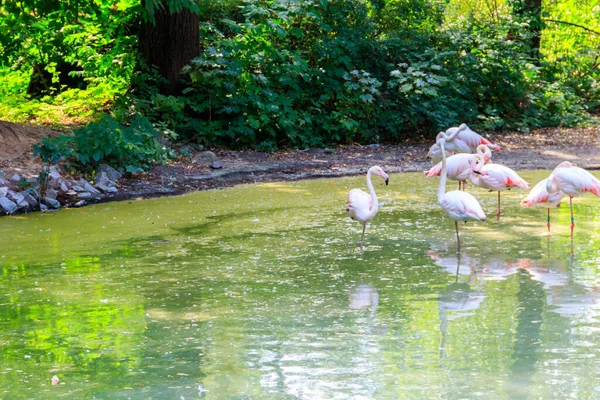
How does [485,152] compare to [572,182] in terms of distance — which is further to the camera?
[485,152]

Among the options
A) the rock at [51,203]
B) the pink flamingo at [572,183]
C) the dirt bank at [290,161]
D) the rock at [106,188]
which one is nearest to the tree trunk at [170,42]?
the dirt bank at [290,161]

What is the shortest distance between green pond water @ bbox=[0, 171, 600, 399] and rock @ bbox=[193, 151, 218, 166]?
3.55 meters

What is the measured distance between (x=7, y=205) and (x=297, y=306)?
5.71 m

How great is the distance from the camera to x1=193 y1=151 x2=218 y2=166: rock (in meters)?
14.1

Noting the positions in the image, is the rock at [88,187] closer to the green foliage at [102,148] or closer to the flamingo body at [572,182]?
the green foliage at [102,148]

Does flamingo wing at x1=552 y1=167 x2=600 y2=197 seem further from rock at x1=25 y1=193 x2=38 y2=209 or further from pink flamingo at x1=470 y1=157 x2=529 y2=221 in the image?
rock at x1=25 y1=193 x2=38 y2=209

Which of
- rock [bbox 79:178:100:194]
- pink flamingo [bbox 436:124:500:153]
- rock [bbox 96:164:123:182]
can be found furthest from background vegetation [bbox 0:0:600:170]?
pink flamingo [bbox 436:124:500:153]

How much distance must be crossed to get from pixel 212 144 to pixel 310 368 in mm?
10744

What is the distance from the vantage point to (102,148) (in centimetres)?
1248

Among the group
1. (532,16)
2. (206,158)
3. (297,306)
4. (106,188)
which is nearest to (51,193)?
(106,188)

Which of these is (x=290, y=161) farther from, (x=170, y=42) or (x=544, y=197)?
(x=544, y=197)

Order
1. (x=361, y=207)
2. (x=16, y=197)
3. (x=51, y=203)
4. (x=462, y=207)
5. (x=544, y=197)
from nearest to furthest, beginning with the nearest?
(x=462, y=207) → (x=361, y=207) → (x=544, y=197) → (x=16, y=197) → (x=51, y=203)

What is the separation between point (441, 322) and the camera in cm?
604

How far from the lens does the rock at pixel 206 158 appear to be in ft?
46.2
